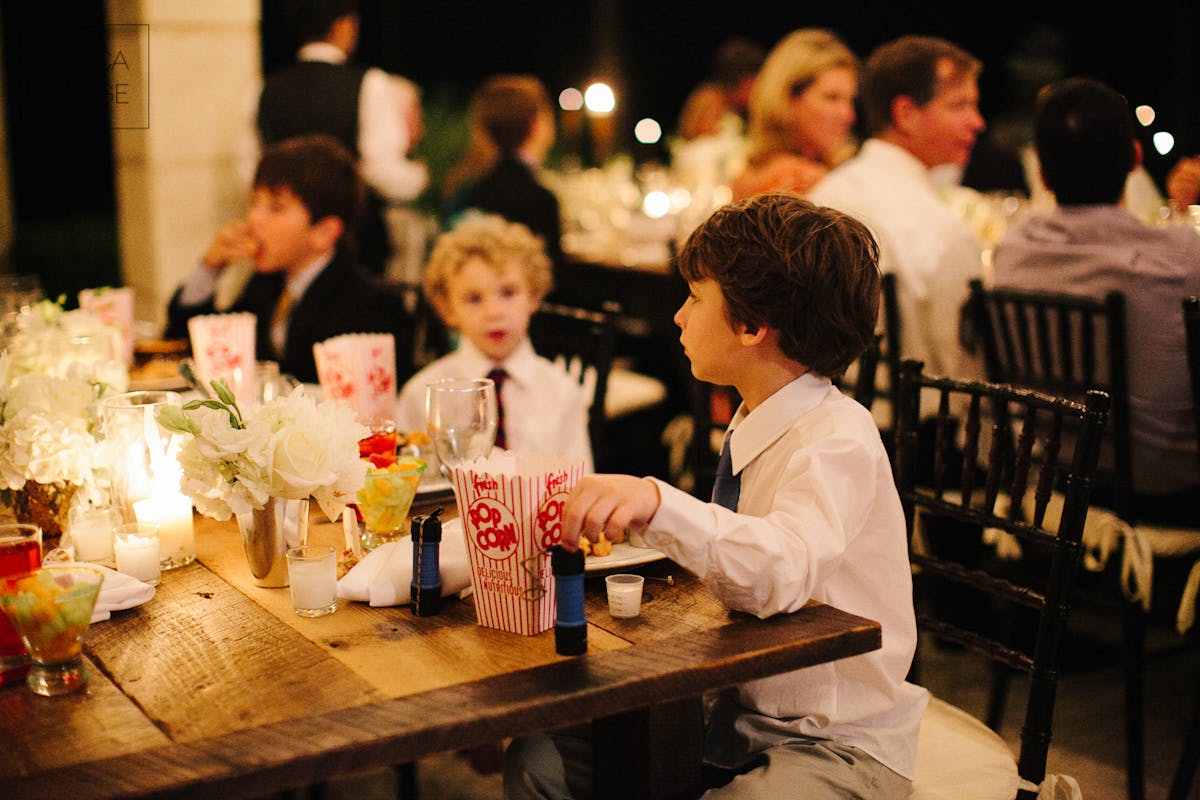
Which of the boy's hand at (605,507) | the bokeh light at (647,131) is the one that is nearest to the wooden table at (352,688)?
the boy's hand at (605,507)

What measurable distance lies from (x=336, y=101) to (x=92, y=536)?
308cm

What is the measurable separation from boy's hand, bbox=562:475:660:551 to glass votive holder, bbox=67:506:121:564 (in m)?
0.79

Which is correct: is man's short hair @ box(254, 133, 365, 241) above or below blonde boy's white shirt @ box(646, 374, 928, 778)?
above

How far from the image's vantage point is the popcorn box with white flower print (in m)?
1.45

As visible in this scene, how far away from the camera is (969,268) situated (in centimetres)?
362

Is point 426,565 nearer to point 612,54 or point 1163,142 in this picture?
point 1163,142

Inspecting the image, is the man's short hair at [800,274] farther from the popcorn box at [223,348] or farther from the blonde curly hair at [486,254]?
the blonde curly hair at [486,254]

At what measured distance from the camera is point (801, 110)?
14.3ft

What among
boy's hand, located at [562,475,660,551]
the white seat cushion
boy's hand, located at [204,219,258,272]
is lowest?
the white seat cushion

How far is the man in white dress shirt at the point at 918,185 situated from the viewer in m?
3.62

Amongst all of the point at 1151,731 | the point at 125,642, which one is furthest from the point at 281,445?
the point at 1151,731

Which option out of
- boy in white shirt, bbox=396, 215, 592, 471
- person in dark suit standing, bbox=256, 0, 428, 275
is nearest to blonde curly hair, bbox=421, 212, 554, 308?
boy in white shirt, bbox=396, 215, 592, 471

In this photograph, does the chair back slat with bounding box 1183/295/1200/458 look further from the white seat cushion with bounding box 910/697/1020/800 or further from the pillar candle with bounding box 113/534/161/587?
the pillar candle with bounding box 113/534/161/587

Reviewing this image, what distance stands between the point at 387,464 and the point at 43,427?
1.66ft
